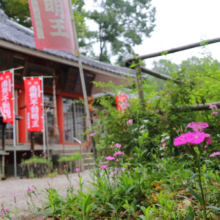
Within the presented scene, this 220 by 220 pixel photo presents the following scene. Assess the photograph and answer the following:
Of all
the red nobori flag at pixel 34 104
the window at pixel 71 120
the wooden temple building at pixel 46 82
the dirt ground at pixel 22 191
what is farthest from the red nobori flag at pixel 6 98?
the window at pixel 71 120

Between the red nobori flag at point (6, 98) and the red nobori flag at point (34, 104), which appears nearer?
the red nobori flag at point (6, 98)

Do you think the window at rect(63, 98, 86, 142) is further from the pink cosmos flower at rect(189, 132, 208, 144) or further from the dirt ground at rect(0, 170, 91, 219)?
the pink cosmos flower at rect(189, 132, 208, 144)

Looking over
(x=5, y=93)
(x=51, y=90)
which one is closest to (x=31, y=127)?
(x=5, y=93)

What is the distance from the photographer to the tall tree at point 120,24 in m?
24.3

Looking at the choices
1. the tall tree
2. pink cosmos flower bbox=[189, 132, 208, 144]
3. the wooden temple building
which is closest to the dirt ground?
pink cosmos flower bbox=[189, 132, 208, 144]

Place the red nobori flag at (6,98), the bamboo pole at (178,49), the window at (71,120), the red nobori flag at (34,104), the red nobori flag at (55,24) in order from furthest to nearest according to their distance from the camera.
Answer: the window at (71,120)
the red nobori flag at (34,104)
the red nobori flag at (6,98)
the red nobori flag at (55,24)
the bamboo pole at (178,49)

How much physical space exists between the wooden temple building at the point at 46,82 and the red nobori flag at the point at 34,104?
0.58m

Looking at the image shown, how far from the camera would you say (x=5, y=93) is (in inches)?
305

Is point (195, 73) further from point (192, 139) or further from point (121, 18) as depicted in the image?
point (121, 18)

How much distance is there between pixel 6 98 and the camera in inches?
303

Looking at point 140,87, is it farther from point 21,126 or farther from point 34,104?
point 21,126

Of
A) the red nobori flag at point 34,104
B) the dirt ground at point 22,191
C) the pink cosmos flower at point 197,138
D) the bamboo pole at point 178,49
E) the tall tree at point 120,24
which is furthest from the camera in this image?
the tall tree at point 120,24

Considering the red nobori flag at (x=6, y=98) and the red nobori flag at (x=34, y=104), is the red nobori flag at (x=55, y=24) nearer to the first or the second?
the red nobori flag at (x=6, y=98)

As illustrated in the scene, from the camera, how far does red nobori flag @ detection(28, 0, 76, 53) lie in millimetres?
4426
